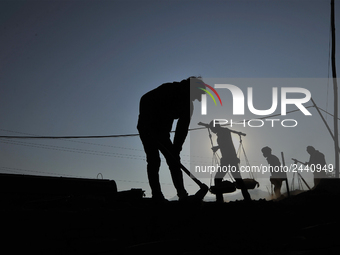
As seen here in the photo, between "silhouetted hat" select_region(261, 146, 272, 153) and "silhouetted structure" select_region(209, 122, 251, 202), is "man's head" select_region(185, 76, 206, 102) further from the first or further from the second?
"silhouetted hat" select_region(261, 146, 272, 153)

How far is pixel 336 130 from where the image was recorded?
12867 mm

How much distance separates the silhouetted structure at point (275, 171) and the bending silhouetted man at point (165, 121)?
4930 millimetres

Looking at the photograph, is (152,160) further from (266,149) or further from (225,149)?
(266,149)

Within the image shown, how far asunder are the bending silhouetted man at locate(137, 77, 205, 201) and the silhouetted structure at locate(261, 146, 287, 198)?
4.93m

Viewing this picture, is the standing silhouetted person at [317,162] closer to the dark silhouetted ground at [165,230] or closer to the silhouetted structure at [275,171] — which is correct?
the silhouetted structure at [275,171]

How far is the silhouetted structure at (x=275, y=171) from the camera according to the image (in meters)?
8.65

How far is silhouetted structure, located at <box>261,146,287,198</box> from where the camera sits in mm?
8650

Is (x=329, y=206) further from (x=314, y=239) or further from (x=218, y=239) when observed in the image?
(x=218, y=239)

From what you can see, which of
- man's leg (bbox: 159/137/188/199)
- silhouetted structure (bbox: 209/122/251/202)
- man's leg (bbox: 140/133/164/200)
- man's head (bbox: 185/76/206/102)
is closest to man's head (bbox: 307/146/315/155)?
silhouetted structure (bbox: 209/122/251/202)

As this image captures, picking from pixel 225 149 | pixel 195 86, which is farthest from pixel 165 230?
pixel 225 149

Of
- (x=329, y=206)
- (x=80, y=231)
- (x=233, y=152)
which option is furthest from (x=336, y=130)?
(x=80, y=231)

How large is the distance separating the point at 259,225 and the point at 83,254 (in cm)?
153

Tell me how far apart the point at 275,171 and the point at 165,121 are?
5.89 metres

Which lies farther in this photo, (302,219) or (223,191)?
(223,191)
